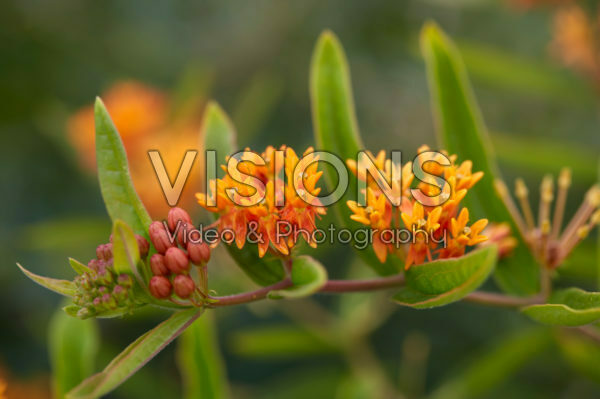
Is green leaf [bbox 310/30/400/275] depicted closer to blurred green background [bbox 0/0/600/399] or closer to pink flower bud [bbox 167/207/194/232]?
pink flower bud [bbox 167/207/194/232]

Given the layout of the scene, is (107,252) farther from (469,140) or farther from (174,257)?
(469,140)

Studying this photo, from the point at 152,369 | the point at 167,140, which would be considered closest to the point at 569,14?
the point at 167,140

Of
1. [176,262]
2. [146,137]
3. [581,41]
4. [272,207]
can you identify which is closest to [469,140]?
[272,207]

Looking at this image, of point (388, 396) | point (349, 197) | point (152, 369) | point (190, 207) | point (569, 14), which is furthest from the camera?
point (152, 369)

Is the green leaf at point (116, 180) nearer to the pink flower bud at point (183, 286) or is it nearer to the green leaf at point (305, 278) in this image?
the pink flower bud at point (183, 286)

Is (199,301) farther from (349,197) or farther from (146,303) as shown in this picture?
(349,197)

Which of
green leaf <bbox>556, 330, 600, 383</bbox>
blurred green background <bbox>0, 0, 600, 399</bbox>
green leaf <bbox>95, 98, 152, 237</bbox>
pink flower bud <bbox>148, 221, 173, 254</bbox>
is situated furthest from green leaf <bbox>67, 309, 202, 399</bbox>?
green leaf <bbox>556, 330, 600, 383</bbox>
